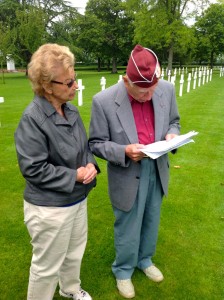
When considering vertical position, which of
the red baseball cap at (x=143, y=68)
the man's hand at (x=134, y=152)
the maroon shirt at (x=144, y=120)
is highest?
Result: the red baseball cap at (x=143, y=68)

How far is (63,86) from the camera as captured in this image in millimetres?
2184

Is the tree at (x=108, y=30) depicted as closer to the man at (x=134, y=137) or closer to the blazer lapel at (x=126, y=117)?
the man at (x=134, y=137)

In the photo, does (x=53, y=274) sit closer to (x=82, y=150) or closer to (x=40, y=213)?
(x=40, y=213)

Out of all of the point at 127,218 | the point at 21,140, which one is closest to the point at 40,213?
the point at 21,140

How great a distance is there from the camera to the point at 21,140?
6.85ft

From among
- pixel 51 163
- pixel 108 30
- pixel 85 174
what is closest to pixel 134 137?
pixel 85 174

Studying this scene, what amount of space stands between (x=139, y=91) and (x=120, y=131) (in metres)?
0.36

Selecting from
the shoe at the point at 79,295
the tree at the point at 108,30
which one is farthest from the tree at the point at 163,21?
the shoe at the point at 79,295

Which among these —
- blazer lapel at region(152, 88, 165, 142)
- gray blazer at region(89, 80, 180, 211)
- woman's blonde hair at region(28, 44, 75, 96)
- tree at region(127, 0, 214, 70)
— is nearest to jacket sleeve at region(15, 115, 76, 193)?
woman's blonde hair at region(28, 44, 75, 96)

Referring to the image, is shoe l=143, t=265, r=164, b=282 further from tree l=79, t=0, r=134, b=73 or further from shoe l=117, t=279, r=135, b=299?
tree l=79, t=0, r=134, b=73

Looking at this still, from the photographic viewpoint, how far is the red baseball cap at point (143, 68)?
2338mm

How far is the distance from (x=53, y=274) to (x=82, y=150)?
96 cm

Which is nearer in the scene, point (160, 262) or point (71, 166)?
point (71, 166)

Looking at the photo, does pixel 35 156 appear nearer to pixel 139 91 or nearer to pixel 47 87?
pixel 47 87
